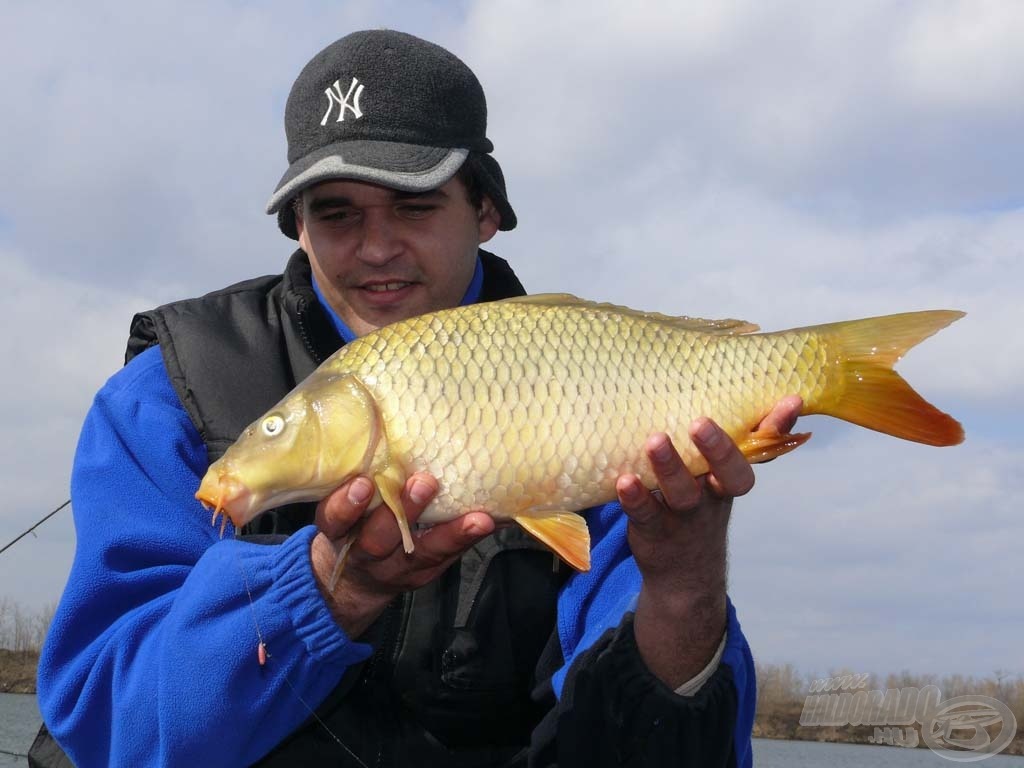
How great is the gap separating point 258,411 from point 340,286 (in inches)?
15.9

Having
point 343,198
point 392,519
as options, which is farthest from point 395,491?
point 343,198

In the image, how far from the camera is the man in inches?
86.0

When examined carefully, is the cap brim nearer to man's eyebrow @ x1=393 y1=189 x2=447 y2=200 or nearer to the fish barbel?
man's eyebrow @ x1=393 y1=189 x2=447 y2=200

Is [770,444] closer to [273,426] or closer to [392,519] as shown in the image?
[392,519]

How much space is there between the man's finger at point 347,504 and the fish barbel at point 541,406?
3 centimetres

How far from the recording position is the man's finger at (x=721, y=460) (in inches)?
79.0

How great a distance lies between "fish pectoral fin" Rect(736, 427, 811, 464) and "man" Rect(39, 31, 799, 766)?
0.03 metres

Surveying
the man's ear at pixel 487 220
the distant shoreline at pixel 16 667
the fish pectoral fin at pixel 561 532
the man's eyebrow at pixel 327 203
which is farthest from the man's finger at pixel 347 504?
the distant shoreline at pixel 16 667

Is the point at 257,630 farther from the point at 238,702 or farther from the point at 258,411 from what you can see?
the point at 258,411

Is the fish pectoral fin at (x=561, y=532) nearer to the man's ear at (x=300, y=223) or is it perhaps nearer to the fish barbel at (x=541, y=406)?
the fish barbel at (x=541, y=406)

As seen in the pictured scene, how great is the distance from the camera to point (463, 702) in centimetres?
263

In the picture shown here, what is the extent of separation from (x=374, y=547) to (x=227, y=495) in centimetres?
27

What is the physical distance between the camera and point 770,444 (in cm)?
208

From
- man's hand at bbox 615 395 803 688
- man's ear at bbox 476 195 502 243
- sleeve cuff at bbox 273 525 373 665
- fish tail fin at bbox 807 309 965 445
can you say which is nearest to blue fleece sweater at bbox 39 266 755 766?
sleeve cuff at bbox 273 525 373 665
